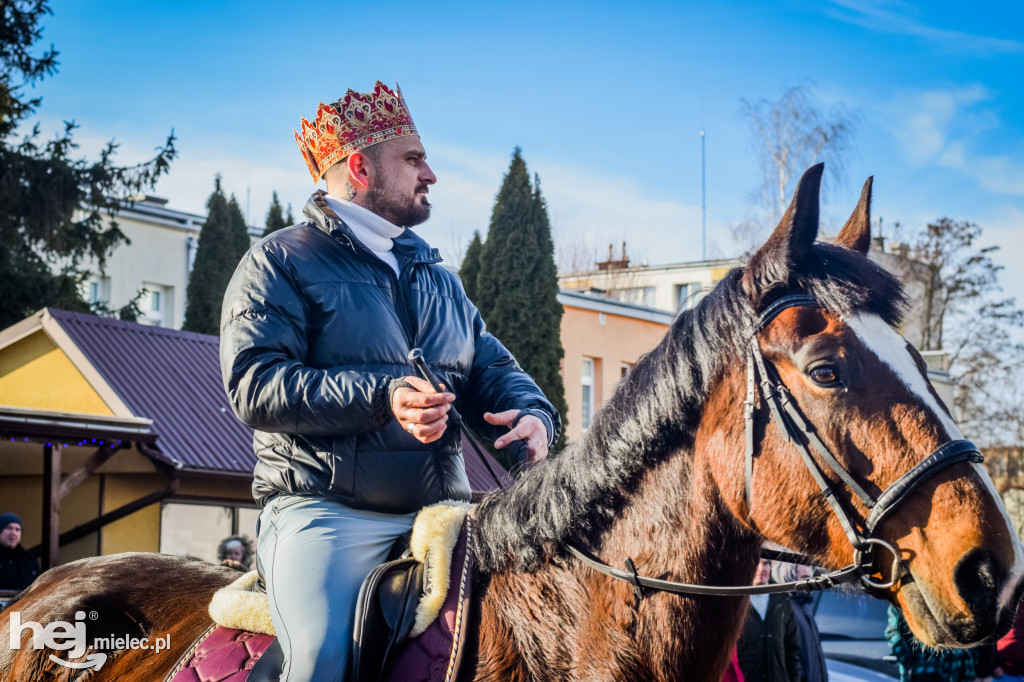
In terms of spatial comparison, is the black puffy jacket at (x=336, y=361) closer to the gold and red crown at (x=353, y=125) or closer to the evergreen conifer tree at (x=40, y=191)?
the gold and red crown at (x=353, y=125)

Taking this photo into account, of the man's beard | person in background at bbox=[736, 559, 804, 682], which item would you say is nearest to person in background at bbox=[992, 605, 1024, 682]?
person in background at bbox=[736, 559, 804, 682]

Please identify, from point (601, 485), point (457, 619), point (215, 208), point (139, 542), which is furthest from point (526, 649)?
point (215, 208)

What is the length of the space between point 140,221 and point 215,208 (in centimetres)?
243

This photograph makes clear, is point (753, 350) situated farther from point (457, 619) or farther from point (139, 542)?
point (139, 542)

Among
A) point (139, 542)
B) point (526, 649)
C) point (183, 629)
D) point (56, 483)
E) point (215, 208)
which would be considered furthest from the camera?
point (215, 208)

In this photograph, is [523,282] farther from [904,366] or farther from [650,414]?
[904,366]

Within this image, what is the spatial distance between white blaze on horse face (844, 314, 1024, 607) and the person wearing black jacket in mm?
878

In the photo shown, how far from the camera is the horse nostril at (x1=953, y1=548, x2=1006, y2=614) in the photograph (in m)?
1.82

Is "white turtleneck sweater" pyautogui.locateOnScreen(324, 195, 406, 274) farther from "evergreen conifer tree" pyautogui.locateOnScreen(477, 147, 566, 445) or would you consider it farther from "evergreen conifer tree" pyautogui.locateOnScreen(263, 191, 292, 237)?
"evergreen conifer tree" pyautogui.locateOnScreen(263, 191, 292, 237)

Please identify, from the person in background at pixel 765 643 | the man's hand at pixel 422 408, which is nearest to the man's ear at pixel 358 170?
the man's hand at pixel 422 408

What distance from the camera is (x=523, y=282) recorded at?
21391mm

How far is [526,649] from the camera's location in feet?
7.50

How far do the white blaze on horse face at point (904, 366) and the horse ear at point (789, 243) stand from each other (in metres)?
0.17
